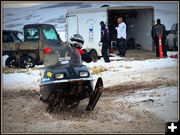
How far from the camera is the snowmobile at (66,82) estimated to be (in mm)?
5707

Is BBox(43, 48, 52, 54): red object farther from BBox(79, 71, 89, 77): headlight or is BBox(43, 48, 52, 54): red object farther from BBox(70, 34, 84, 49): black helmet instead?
BBox(79, 71, 89, 77): headlight

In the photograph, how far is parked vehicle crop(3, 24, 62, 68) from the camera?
5926mm

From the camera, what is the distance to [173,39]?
6.10 m

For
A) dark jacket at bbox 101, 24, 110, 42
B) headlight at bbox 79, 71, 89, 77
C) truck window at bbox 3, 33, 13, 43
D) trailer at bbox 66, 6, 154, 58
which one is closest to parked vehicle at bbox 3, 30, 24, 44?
truck window at bbox 3, 33, 13, 43

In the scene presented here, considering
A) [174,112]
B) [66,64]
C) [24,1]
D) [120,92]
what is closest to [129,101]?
[120,92]

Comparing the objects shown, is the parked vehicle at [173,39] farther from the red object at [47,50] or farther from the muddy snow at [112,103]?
the red object at [47,50]

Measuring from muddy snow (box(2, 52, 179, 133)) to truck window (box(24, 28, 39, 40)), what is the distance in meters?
0.49

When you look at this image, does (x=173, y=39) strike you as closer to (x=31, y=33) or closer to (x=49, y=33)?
(x=49, y=33)

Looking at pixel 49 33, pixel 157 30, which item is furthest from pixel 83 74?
pixel 157 30

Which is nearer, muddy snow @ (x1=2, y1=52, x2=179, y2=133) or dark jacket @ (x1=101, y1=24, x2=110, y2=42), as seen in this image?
muddy snow @ (x1=2, y1=52, x2=179, y2=133)

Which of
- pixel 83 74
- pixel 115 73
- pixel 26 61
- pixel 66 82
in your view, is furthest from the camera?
pixel 115 73

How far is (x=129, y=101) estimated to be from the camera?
5973 mm

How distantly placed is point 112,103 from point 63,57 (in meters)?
0.94

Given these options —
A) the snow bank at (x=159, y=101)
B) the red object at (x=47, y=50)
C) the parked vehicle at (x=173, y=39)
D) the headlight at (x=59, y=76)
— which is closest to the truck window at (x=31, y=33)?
the red object at (x=47, y=50)
